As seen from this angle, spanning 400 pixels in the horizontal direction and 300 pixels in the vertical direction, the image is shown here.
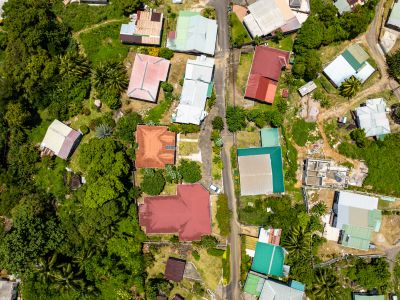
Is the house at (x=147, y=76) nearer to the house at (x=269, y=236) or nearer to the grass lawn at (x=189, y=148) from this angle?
the grass lawn at (x=189, y=148)

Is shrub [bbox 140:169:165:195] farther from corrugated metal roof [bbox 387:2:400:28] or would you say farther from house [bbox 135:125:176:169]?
corrugated metal roof [bbox 387:2:400:28]

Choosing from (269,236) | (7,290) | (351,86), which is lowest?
(7,290)

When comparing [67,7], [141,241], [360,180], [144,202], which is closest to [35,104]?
[67,7]

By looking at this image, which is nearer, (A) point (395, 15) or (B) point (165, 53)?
(A) point (395, 15)

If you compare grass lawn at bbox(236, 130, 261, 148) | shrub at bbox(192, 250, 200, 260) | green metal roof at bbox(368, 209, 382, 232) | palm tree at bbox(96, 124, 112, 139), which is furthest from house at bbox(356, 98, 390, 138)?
palm tree at bbox(96, 124, 112, 139)

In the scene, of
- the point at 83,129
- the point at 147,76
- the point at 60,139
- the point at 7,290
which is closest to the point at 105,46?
the point at 147,76

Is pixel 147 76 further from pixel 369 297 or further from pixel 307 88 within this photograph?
pixel 369 297
